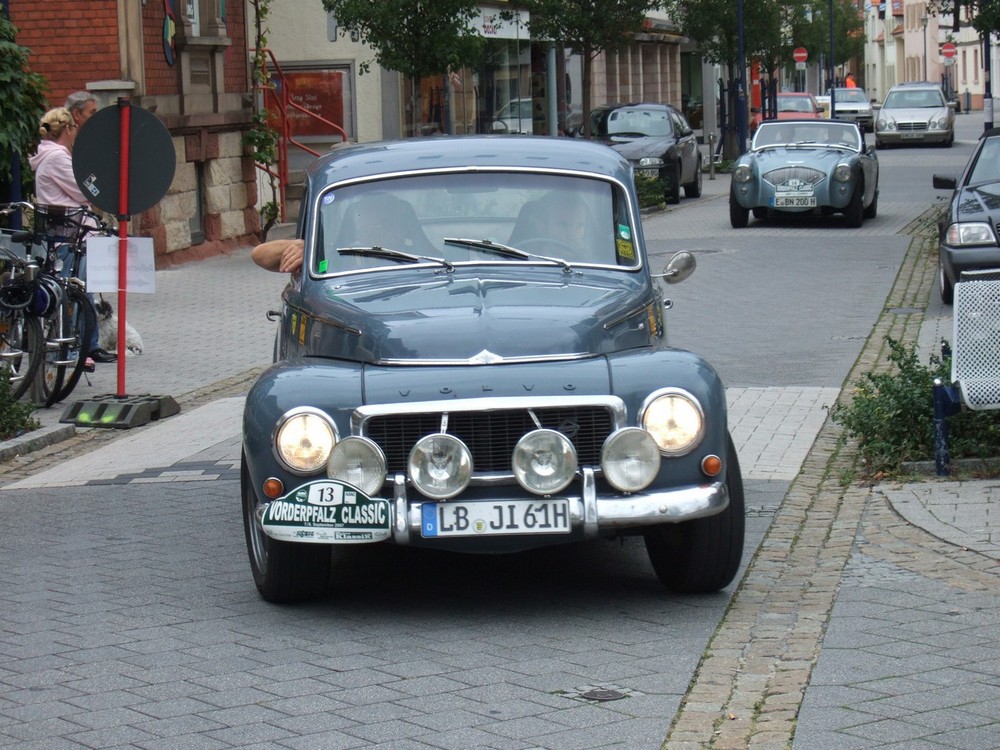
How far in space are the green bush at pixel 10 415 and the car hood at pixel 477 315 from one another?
13.3 feet

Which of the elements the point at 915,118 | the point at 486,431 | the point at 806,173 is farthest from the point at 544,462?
the point at 915,118

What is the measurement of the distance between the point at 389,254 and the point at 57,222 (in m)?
6.12

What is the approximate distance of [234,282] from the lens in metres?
20.0

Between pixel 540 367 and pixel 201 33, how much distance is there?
18.1 metres

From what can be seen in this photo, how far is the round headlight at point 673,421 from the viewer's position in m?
5.83

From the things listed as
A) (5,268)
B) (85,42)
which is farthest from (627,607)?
(85,42)

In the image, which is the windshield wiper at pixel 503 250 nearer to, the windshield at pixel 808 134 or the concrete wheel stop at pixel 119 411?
the concrete wheel stop at pixel 119 411

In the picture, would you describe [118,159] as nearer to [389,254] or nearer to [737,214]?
[389,254]

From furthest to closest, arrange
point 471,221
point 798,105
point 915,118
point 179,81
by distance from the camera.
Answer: point 798,105 < point 915,118 < point 179,81 < point 471,221

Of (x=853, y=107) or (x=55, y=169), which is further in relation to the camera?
(x=853, y=107)

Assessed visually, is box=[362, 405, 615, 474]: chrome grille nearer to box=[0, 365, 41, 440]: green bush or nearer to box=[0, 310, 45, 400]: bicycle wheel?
box=[0, 365, 41, 440]: green bush

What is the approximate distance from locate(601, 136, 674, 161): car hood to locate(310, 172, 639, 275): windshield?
23016 mm

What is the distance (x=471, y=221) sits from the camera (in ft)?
23.7

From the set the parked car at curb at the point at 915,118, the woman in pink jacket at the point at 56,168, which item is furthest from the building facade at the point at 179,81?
the parked car at curb at the point at 915,118
